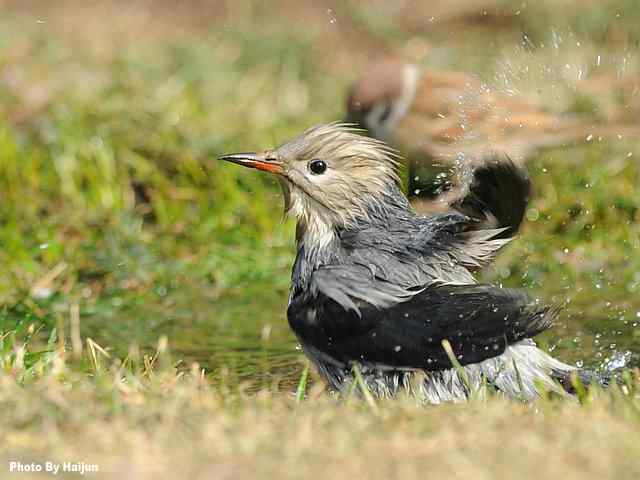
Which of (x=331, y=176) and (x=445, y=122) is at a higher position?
(x=445, y=122)

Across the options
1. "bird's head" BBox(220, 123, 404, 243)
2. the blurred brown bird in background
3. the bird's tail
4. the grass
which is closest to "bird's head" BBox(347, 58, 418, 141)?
the blurred brown bird in background

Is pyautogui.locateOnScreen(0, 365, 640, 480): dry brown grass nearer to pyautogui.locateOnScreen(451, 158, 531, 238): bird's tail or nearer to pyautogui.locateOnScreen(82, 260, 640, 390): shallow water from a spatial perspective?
pyautogui.locateOnScreen(451, 158, 531, 238): bird's tail

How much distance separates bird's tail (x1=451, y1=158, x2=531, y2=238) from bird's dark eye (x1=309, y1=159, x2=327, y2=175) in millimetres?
503

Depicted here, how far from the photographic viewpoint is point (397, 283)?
3.63 meters

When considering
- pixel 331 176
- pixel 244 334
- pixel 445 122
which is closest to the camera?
pixel 331 176

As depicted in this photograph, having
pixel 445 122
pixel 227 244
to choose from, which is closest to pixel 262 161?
pixel 227 244

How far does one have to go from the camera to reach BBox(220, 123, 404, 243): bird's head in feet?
13.1

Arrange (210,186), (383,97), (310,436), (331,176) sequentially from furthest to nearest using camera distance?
(383,97) → (210,186) → (331,176) → (310,436)

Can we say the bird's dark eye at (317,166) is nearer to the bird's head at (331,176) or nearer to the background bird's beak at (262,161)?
the bird's head at (331,176)

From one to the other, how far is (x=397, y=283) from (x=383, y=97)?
4.06 metres

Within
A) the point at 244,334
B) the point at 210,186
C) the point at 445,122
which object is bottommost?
the point at 244,334

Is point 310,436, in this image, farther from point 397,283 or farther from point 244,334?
point 244,334

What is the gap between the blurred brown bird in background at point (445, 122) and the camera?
4.42 meters

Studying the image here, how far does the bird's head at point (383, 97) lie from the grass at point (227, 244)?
27 centimetres
